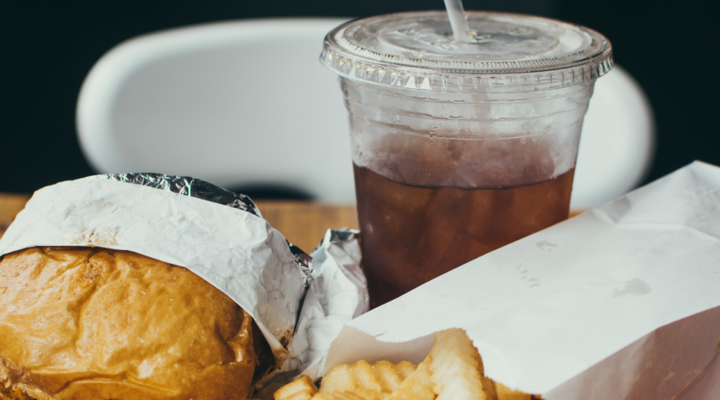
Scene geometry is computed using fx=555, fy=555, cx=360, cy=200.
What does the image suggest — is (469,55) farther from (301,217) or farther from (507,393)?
(301,217)

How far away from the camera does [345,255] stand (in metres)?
0.81

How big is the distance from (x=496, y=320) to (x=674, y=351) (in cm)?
19

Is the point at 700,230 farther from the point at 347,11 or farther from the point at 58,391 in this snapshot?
the point at 347,11

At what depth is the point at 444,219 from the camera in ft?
2.32

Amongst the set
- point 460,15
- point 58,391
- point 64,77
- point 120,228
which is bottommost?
point 64,77

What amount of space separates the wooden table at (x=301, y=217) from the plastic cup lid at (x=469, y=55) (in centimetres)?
43

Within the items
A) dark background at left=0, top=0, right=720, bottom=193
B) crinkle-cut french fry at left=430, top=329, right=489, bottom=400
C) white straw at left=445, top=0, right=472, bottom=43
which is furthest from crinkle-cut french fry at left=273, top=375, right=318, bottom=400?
dark background at left=0, top=0, right=720, bottom=193

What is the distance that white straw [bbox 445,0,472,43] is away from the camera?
0.69 meters

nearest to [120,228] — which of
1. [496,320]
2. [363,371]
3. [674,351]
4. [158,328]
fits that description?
[158,328]

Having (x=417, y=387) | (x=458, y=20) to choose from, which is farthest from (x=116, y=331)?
(x=458, y=20)

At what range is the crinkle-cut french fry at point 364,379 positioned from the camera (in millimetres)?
571

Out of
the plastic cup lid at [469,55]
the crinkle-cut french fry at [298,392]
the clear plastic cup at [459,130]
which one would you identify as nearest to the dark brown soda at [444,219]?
the clear plastic cup at [459,130]

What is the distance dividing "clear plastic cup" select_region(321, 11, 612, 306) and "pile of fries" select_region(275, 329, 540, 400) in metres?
0.16

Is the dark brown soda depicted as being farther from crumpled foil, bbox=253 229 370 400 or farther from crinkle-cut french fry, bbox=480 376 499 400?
crinkle-cut french fry, bbox=480 376 499 400
